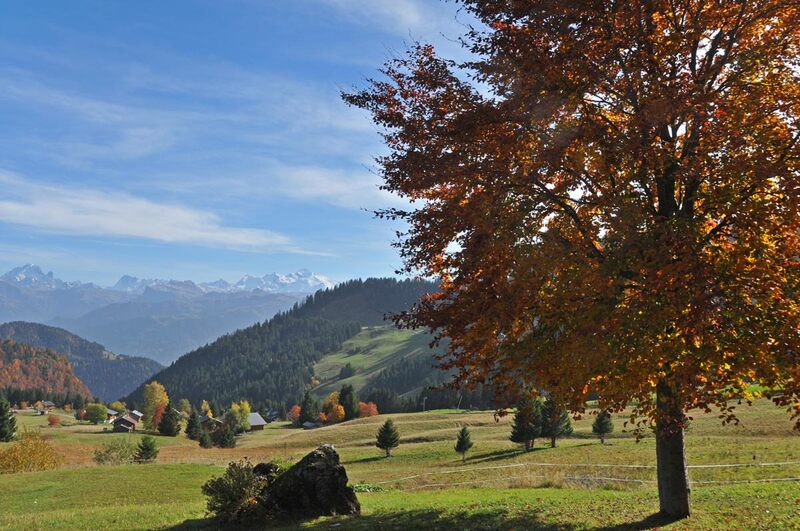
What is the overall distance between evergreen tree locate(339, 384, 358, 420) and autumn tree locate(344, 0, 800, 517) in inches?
5414

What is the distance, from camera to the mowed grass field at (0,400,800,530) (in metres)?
15.5

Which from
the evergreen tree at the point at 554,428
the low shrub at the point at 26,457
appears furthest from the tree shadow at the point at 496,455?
the low shrub at the point at 26,457

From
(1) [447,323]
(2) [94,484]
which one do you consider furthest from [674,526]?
(2) [94,484]

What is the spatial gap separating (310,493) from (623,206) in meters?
14.1

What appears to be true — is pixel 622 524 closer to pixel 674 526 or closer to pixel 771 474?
pixel 674 526

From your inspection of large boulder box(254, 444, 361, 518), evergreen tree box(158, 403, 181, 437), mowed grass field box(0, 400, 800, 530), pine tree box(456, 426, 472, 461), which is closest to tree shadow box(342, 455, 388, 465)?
mowed grass field box(0, 400, 800, 530)

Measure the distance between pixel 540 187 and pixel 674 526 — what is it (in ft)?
30.6

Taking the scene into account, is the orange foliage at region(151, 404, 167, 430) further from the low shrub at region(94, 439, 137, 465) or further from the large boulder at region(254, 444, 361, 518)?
the large boulder at region(254, 444, 361, 518)

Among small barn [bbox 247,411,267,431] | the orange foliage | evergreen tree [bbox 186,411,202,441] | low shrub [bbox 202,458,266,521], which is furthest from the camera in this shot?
small barn [bbox 247,411,267,431]

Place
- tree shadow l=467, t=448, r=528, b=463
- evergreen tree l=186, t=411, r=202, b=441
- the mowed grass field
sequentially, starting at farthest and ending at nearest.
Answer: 1. evergreen tree l=186, t=411, r=202, b=441
2. tree shadow l=467, t=448, r=528, b=463
3. the mowed grass field

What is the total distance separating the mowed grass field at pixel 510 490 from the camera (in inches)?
611

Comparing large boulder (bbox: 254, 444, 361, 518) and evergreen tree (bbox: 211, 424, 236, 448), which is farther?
evergreen tree (bbox: 211, 424, 236, 448)

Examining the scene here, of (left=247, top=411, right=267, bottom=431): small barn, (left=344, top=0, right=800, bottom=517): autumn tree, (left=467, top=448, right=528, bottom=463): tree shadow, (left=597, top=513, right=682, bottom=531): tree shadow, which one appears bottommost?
(left=247, top=411, right=267, bottom=431): small barn

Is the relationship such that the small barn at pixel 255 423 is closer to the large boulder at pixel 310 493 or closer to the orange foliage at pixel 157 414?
the orange foliage at pixel 157 414
